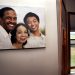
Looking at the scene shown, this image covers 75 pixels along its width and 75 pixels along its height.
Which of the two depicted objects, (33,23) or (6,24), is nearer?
(6,24)

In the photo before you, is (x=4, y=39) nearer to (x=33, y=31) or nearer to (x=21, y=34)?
(x=21, y=34)

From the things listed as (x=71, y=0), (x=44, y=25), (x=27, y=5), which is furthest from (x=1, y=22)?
(x=71, y=0)

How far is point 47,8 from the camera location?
1973 mm

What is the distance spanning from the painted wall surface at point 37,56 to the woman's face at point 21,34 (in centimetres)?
14

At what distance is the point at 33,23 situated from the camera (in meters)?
1.89

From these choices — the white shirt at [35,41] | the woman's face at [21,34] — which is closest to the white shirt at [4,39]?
the woman's face at [21,34]

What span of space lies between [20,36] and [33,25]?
0.22 metres

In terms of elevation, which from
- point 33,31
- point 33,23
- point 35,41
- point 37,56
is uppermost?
point 33,23

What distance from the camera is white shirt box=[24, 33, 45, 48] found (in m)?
1.87

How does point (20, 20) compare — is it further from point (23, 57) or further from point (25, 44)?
point (23, 57)

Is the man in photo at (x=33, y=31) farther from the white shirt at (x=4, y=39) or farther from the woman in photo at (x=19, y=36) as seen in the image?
the white shirt at (x=4, y=39)

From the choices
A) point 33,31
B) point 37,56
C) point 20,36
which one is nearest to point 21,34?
point 20,36

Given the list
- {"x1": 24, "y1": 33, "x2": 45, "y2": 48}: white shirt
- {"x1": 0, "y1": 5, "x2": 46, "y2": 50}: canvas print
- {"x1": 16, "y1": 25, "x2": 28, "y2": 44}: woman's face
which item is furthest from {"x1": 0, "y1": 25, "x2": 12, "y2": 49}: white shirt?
{"x1": 24, "y1": 33, "x2": 45, "y2": 48}: white shirt

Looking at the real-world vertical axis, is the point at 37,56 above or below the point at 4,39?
below
